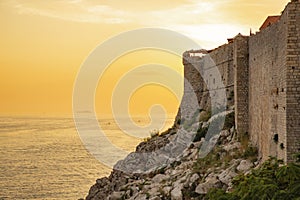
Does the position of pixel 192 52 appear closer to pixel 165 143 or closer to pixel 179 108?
pixel 179 108

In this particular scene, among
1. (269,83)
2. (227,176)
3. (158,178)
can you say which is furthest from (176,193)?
(269,83)

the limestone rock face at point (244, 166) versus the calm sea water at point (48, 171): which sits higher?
the limestone rock face at point (244, 166)

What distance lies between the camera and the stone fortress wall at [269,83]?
16.0 metres

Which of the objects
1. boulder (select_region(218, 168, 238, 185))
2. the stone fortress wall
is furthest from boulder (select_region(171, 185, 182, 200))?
the stone fortress wall

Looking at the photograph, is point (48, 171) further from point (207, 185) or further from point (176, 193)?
point (207, 185)

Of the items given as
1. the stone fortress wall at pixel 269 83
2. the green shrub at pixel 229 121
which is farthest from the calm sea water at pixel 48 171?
the stone fortress wall at pixel 269 83

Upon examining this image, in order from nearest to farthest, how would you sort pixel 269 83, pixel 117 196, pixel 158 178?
pixel 269 83
pixel 158 178
pixel 117 196

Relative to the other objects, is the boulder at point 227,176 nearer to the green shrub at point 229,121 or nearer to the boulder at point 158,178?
the green shrub at point 229,121

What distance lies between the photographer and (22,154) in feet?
252

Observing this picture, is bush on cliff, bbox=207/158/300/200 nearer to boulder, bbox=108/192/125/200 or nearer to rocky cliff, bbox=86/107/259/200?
rocky cliff, bbox=86/107/259/200

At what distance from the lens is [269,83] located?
19297 mm

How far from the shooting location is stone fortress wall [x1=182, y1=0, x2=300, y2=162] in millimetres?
16047

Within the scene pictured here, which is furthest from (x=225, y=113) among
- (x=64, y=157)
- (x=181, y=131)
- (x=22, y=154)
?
(x=22, y=154)

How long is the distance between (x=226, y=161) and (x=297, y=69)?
7469 millimetres
